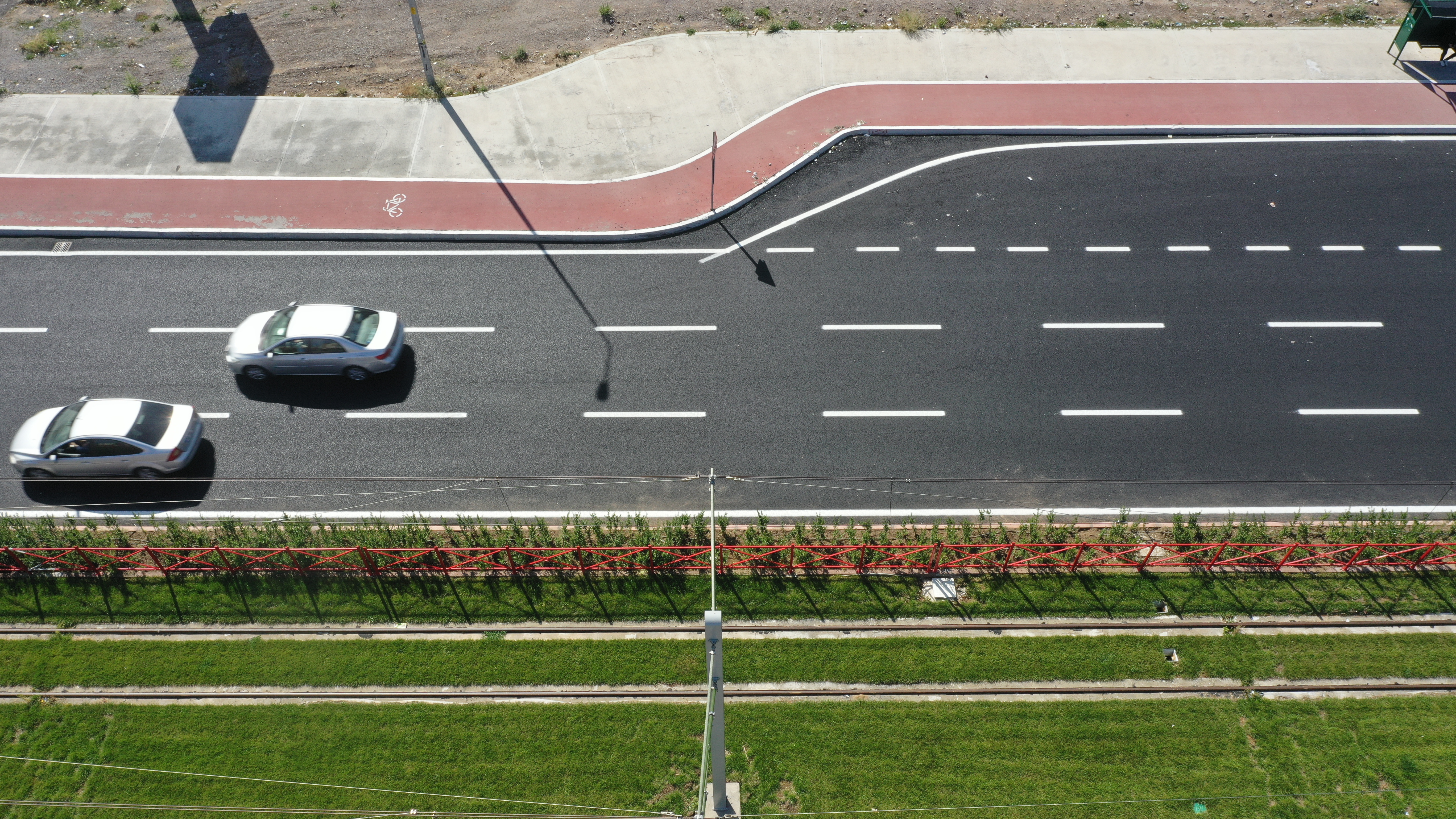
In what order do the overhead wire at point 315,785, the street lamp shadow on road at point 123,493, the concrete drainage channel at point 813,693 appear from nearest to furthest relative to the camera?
the overhead wire at point 315,785 → the concrete drainage channel at point 813,693 → the street lamp shadow on road at point 123,493

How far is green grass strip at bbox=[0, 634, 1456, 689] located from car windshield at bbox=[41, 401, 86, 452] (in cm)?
404

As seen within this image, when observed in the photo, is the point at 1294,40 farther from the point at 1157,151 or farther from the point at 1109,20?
A: the point at 1157,151

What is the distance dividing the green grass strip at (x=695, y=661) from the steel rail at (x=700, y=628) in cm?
22

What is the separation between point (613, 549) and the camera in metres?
16.8

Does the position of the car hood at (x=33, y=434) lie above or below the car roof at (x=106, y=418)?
below

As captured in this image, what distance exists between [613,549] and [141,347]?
42.4 ft

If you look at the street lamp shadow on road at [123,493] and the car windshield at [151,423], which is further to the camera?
the street lamp shadow on road at [123,493]

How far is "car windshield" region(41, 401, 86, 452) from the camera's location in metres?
17.6

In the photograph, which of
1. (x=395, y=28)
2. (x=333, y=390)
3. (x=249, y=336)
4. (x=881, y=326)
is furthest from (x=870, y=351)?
(x=395, y=28)

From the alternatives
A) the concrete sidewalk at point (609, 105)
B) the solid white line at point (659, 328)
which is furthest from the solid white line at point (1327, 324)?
the solid white line at point (659, 328)

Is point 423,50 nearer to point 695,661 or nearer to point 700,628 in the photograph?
point 700,628

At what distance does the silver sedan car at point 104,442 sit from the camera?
1762 cm

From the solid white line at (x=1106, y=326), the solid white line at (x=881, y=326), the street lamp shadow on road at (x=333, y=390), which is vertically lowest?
the street lamp shadow on road at (x=333, y=390)

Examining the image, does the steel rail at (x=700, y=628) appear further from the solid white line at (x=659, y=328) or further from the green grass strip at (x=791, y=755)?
the solid white line at (x=659, y=328)
